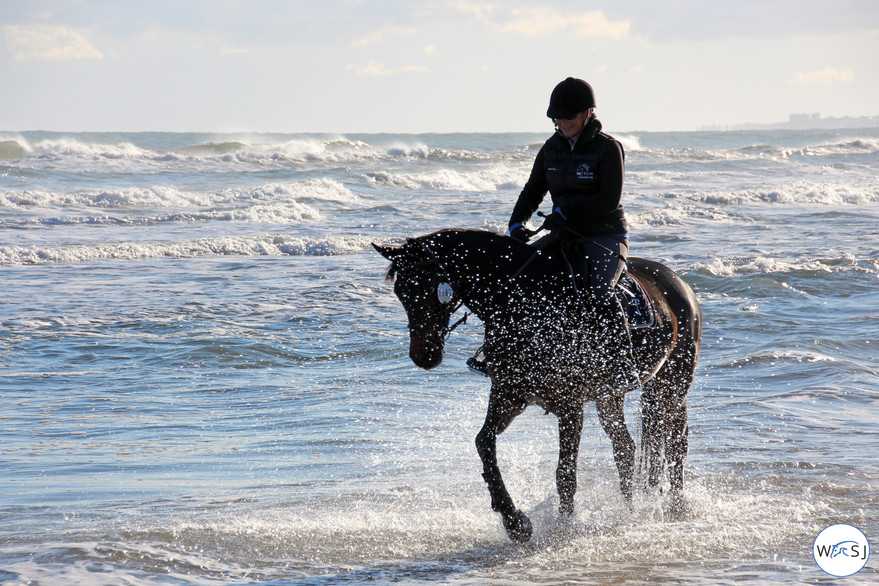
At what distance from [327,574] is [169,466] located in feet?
8.09

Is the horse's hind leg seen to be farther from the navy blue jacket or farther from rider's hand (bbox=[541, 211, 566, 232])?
rider's hand (bbox=[541, 211, 566, 232])

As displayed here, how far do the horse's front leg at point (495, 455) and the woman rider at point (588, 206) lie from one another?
2.42 ft

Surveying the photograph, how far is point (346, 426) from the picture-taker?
806 centimetres

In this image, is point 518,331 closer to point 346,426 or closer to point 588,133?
point 588,133

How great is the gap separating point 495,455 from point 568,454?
0.50 meters

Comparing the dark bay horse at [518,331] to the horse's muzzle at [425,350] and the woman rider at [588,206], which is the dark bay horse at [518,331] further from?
the woman rider at [588,206]

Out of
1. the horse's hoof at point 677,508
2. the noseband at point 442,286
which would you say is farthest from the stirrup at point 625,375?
the noseband at point 442,286

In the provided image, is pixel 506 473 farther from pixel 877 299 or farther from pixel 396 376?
pixel 877 299

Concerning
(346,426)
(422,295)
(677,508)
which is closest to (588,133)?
(422,295)

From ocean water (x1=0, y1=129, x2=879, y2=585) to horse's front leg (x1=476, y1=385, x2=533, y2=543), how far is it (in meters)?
0.14

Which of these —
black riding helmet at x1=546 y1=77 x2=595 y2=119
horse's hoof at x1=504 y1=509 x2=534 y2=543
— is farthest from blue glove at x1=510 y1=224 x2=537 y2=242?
horse's hoof at x1=504 y1=509 x2=534 y2=543

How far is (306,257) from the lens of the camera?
703 inches

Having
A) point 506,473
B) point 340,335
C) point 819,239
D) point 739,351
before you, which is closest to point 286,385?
point 340,335

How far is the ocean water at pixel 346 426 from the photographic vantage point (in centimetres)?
516
